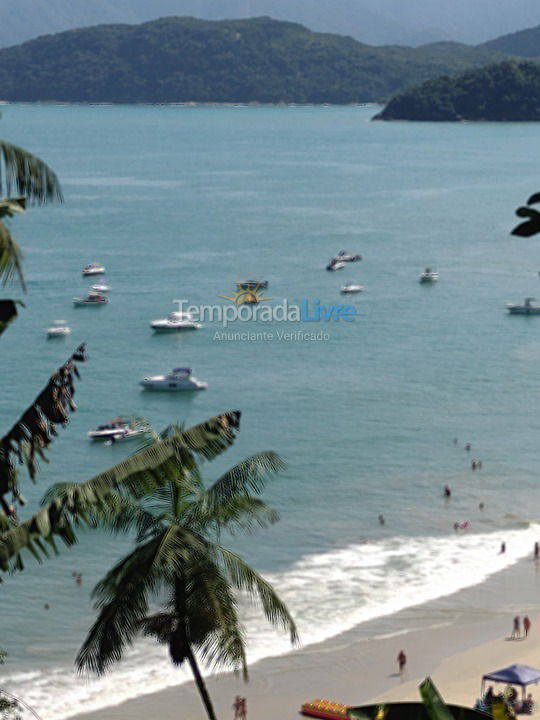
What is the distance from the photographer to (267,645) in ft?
119

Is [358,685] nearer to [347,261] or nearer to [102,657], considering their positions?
[102,657]

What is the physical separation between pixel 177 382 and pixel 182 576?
5047 cm

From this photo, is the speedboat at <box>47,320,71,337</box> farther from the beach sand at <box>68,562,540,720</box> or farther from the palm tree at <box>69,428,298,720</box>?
the palm tree at <box>69,428,298,720</box>

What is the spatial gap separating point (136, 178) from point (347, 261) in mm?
77244

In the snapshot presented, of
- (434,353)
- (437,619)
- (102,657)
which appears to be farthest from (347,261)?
(102,657)

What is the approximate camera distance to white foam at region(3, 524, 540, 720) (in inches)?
1328

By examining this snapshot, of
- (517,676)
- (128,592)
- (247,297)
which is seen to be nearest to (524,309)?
(247,297)

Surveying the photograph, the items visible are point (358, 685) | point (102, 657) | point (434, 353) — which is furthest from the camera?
point (434, 353)

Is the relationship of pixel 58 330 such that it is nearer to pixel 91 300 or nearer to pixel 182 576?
pixel 91 300

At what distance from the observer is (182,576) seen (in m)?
16.8

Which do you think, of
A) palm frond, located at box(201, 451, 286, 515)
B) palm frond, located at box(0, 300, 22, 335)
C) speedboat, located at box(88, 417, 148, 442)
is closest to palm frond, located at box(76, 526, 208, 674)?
palm frond, located at box(201, 451, 286, 515)

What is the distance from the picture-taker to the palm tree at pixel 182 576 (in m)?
16.3

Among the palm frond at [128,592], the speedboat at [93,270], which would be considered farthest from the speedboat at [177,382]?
the palm frond at [128,592]

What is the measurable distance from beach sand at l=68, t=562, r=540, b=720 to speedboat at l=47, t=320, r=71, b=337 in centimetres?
4497
